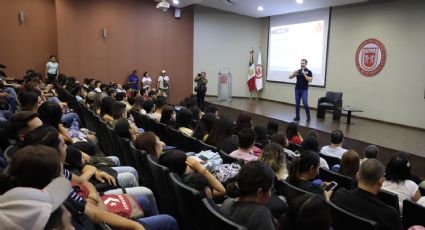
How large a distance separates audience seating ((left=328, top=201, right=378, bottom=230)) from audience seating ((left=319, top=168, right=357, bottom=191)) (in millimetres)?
629

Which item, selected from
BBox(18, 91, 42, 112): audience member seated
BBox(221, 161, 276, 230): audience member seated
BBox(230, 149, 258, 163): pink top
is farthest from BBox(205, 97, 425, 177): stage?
BBox(18, 91, 42, 112): audience member seated

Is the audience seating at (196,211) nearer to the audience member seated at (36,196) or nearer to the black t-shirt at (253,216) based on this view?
the black t-shirt at (253,216)

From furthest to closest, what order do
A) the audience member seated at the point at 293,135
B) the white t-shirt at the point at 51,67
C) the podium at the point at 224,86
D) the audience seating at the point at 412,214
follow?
the podium at the point at 224,86 → the white t-shirt at the point at 51,67 → the audience member seated at the point at 293,135 → the audience seating at the point at 412,214

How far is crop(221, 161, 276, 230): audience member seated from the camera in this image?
163 cm

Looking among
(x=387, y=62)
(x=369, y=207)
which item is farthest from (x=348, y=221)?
(x=387, y=62)

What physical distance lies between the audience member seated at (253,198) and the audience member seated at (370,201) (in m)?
0.66

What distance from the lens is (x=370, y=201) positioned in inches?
80.7

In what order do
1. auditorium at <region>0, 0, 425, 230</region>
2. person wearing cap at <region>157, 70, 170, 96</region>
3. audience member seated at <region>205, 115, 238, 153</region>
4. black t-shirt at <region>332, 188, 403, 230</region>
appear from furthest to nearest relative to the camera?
person wearing cap at <region>157, 70, 170, 96</region> < audience member seated at <region>205, 115, 238, 153</region> < black t-shirt at <region>332, 188, 403, 230</region> < auditorium at <region>0, 0, 425, 230</region>

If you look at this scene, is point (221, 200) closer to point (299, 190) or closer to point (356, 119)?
point (299, 190)

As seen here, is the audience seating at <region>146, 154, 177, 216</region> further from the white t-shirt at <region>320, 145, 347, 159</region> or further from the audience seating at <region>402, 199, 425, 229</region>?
the white t-shirt at <region>320, 145, 347, 159</region>

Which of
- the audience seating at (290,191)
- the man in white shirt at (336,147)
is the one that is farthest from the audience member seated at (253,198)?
the man in white shirt at (336,147)

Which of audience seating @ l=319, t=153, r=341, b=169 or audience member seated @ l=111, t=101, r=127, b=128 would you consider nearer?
audience seating @ l=319, t=153, r=341, b=169

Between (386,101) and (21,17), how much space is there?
10065mm

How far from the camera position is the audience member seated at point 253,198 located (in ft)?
5.34
